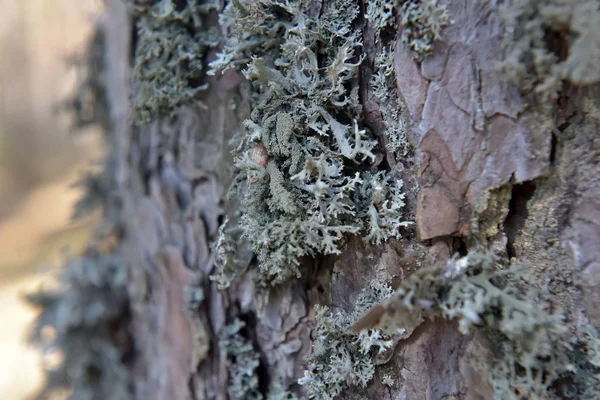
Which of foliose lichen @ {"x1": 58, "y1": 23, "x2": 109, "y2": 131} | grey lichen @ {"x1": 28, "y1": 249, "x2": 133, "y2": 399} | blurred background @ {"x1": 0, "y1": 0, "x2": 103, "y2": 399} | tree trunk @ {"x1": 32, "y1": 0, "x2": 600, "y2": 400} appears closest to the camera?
tree trunk @ {"x1": 32, "y1": 0, "x2": 600, "y2": 400}

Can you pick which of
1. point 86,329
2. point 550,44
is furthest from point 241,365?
point 550,44

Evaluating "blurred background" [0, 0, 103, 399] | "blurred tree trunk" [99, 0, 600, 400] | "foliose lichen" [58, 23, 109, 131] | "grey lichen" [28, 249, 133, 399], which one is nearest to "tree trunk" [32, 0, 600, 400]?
"blurred tree trunk" [99, 0, 600, 400]

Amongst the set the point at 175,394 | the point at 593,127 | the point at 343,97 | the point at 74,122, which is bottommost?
the point at 175,394

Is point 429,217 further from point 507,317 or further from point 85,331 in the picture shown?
point 85,331

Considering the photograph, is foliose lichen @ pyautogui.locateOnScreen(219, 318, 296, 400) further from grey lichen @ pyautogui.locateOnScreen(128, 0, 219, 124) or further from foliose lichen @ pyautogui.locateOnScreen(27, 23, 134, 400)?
foliose lichen @ pyautogui.locateOnScreen(27, 23, 134, 400)

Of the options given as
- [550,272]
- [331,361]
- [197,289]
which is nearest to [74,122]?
[197,289]

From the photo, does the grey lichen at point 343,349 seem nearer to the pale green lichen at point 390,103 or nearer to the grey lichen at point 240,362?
the grey lichen at point 240,362

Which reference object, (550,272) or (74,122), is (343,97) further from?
(74,122)

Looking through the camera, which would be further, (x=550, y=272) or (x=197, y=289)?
(x=197, y=289)
